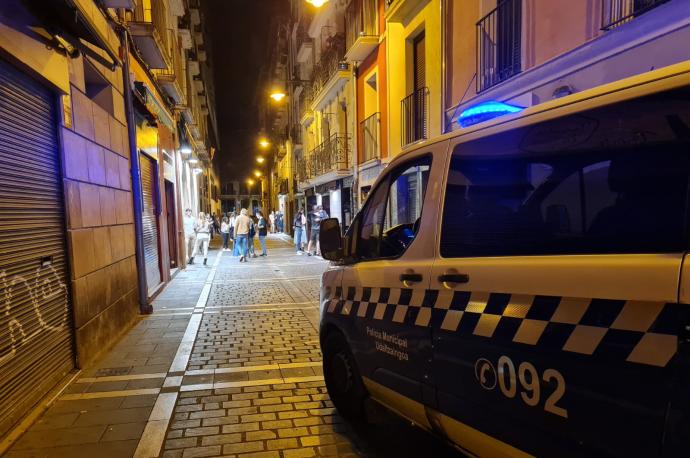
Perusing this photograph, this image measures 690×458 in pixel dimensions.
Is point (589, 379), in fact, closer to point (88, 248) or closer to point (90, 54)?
point (88, 248)

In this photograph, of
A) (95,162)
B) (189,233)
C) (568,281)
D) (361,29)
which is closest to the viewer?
(568,281)

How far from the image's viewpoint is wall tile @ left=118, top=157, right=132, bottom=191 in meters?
7.44

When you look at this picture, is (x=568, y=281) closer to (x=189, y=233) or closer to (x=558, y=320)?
(x=558, y=320)

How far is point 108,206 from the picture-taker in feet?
21.6

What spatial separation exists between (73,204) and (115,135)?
2.37m

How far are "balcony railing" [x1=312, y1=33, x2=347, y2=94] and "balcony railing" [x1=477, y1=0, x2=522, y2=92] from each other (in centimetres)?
906

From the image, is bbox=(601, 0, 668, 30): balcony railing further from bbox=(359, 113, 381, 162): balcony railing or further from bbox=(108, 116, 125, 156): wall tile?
bbox=(359, 113, 381, 162): balcony railing

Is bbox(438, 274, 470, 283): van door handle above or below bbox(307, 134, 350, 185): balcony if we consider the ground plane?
below

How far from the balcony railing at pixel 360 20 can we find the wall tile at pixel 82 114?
402 inches

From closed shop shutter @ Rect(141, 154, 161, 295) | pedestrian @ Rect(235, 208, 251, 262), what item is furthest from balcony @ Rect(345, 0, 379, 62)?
closed shop shutter @ Rect(141, 154, 161, 295)

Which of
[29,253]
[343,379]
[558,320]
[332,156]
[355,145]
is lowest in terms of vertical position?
[343,379]

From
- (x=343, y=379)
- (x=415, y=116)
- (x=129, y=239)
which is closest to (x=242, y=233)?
(x=415, y=116)

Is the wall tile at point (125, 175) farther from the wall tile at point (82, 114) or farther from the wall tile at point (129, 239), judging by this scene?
the wall tile at point (82, 114)

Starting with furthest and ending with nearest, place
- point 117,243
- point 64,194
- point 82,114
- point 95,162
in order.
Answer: point 117,243
point 95,162
point 82,114
point 64,194
